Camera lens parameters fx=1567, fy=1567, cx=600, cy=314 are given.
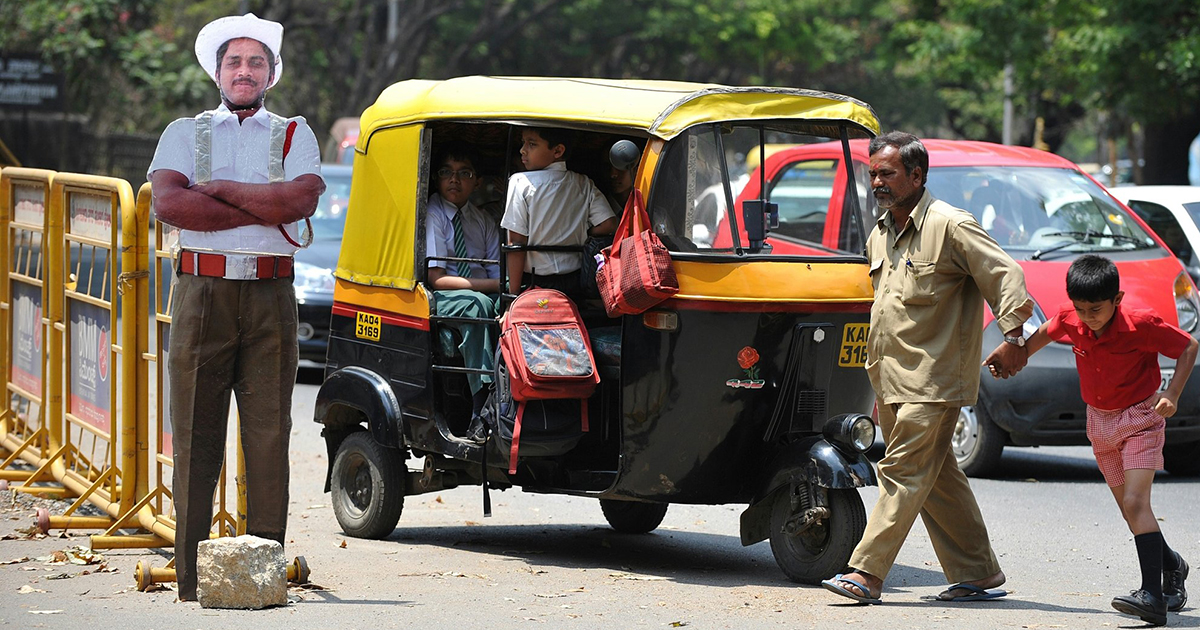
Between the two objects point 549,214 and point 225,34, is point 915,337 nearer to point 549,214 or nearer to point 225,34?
point 549,214

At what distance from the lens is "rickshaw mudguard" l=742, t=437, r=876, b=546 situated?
20.3ft

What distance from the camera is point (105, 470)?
Answer: 7414 millimetres

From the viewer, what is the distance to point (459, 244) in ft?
24.9

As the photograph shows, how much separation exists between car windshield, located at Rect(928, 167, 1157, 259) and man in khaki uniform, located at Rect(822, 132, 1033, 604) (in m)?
4.02

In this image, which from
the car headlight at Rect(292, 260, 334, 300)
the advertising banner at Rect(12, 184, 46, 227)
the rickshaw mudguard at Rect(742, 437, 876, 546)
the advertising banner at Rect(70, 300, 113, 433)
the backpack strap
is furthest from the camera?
the car headlight at Rect(292, 260, 334, 300)

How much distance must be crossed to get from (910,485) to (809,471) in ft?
1.59

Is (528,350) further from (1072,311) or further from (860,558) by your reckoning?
(1072,311)

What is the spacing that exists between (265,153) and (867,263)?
2.54 metres

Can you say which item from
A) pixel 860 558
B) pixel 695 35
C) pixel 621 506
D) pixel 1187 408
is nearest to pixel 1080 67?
pixel 1187 408

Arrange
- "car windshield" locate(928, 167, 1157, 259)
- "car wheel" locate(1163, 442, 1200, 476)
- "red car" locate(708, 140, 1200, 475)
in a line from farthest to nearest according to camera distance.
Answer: "car wheel" locate(1163, 442, 1200, 476), "car windshield" locate(928, 167, 1157, 259), "red car" locate(708, 140, 1200, 475)

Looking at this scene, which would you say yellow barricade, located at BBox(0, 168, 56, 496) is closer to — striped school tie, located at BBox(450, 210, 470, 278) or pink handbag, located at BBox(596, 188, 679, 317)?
striped school tie, located at BBox(450, 210, 470, 278)

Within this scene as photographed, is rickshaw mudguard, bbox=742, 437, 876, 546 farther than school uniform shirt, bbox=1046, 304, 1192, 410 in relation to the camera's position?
Yes

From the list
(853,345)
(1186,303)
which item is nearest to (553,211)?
(853,345)

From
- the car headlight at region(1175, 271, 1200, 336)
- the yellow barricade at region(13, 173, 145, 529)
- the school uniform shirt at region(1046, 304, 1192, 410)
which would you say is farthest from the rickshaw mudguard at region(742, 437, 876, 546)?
the car headlight at region(1175, 271, 1200, 336)
